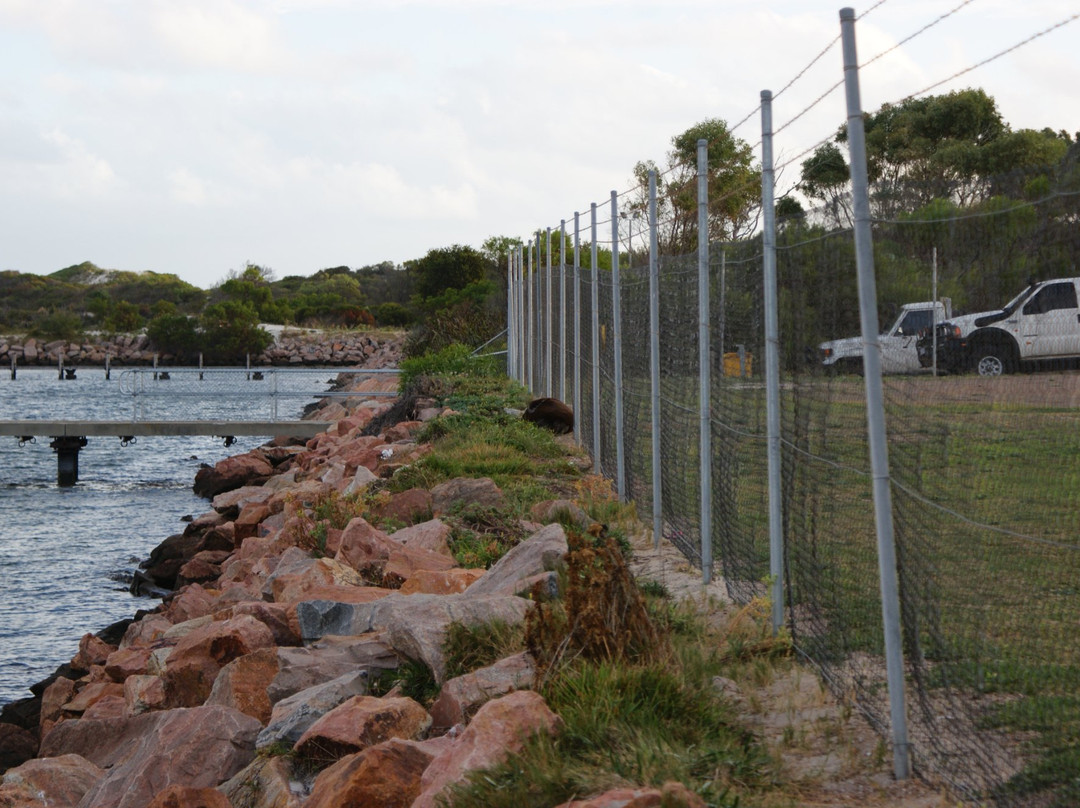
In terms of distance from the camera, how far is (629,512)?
980 cm

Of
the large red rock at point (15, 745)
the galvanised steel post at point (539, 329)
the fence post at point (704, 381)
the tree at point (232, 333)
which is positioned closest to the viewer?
the fence post at point (704, 381)

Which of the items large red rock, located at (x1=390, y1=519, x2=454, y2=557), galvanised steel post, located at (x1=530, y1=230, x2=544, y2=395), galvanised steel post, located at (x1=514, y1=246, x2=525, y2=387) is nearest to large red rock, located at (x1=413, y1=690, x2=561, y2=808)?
large red rock, located at (x1=390, y1=519, x2=454, y2=557)

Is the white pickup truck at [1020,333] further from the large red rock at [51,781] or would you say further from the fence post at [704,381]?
the large red rock at [51,781]

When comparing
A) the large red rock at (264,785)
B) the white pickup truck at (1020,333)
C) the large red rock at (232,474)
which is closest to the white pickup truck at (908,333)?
the white pickup truck at (1020,333)

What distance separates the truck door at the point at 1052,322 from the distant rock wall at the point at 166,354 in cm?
5639

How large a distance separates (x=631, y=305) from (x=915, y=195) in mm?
5929

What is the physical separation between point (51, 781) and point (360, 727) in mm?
2642

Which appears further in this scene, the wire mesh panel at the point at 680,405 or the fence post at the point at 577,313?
the fence post at the point at 577,313

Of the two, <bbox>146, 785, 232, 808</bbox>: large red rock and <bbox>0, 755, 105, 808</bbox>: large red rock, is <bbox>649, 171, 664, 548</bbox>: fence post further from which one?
<bbox>146, 785, 232, 808</bbox>: large red rock

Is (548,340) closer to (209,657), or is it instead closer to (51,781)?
(209,657)

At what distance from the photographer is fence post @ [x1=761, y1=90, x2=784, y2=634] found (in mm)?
5695

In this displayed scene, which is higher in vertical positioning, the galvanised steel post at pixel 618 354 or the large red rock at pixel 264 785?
the galvanised steel post at pixel 618 354

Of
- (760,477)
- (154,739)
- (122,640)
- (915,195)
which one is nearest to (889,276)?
(915,195)

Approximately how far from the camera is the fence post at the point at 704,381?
7031mm
